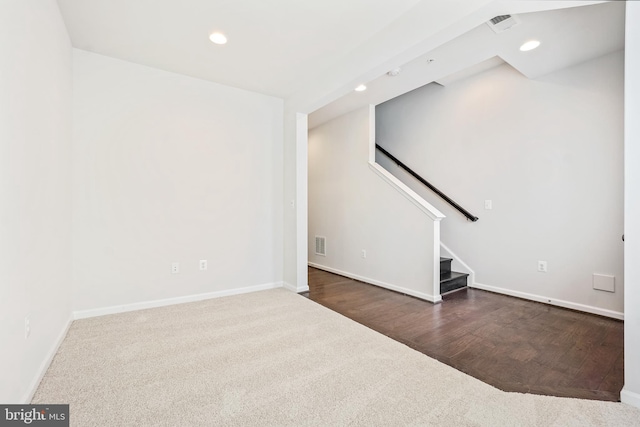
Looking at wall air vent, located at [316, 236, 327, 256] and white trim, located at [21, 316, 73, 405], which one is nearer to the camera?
white trim, located at [21, 316, 73, 405]

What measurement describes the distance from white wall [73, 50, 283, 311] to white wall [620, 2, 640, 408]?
3246 mm

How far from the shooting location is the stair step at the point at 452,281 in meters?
3.56

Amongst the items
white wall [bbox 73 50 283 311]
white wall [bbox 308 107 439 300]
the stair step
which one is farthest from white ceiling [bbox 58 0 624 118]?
the stair step

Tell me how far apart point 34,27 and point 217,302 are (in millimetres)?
2645

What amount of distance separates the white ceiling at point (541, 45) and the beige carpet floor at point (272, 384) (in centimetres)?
260

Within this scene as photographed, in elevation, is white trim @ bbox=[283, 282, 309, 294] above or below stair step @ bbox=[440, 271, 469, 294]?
below

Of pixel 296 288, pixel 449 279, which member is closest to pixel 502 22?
pixel 449 279

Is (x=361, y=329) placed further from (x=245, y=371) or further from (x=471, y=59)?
(x=471, y=59)

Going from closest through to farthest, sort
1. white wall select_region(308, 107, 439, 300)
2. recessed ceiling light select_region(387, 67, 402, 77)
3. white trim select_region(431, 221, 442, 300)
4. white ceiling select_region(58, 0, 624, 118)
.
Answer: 1. white ceiling select_region(58, 0, 624, 118)
2. recessed ceiling light select_region(387, 67, 402, 77)
3. white trim select_region(431, 221, 442, 300)
4. white wall select_region(308, 107, 439, 300)

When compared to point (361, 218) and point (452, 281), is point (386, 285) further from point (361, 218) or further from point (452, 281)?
point (361, 218)

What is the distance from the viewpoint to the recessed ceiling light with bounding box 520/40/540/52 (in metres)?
2.58

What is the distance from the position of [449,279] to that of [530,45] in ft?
8.28

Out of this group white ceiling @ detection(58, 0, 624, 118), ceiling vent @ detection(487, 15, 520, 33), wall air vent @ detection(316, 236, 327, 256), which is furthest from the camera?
wall air vent @ detection(316, 236, 327, 256)

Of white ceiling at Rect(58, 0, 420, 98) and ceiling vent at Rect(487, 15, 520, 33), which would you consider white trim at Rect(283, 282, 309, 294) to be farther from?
ceiling vent at Rect(487, 15, 520, 33)
